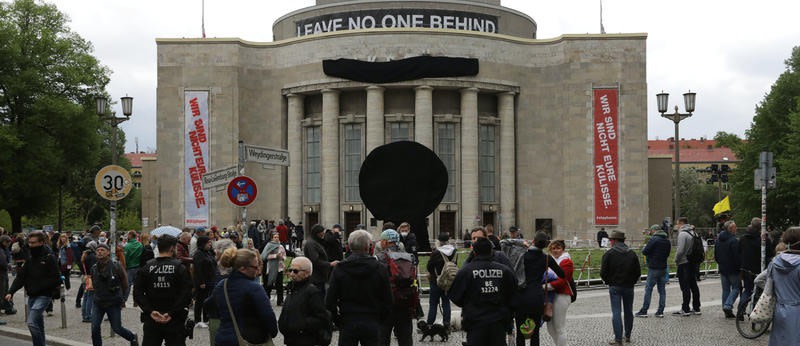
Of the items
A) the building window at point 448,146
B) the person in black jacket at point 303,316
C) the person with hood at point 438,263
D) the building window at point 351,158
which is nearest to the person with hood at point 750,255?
the person with hood at point 438,263

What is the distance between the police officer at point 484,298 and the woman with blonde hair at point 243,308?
2327mm

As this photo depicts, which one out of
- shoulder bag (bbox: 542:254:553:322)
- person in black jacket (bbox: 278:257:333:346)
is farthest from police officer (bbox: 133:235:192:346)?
shoulder bag (bbox: 542:254:553:322)

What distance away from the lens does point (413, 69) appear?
50.8m

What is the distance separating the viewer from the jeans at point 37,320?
13.0 meters

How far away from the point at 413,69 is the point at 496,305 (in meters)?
41.7

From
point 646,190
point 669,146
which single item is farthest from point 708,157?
point 646,190

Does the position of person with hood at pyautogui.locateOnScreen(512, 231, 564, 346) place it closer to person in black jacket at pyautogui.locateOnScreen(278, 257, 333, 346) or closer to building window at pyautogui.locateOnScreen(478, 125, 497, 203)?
person in black jacket at pyautogui.locateOnScreen(278, 257, 333, 346)

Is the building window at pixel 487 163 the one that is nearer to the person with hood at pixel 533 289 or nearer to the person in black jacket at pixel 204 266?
the person in black jacket at pixel 204 266

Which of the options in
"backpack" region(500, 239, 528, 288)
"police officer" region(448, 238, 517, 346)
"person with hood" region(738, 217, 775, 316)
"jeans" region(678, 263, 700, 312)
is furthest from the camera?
"jeans" region(678, 263, 700, 312)

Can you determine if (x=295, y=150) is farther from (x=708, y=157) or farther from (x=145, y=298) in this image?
(x=708, y=157)

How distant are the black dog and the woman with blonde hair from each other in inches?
257

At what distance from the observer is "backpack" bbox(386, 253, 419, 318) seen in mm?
11516

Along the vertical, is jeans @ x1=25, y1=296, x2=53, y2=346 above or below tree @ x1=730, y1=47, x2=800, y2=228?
below

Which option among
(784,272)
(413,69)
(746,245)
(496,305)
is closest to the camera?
(496,305)
